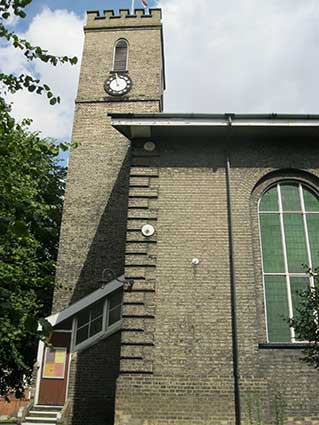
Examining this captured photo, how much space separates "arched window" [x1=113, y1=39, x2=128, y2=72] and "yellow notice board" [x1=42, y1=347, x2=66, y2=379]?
13.8 m

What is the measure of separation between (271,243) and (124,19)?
56.0 ft

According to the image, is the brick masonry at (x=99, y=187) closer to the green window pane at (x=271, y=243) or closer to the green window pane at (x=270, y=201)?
the green window pane at (x=271, y=243)

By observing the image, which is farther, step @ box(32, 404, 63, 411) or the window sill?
step @ box(32, 404, 63, 411)

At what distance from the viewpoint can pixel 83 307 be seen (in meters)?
14.6

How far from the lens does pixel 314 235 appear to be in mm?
11391

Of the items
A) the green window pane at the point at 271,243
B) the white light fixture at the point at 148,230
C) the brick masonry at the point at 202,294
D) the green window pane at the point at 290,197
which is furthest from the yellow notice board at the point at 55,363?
the green window pane at the point at 290,197

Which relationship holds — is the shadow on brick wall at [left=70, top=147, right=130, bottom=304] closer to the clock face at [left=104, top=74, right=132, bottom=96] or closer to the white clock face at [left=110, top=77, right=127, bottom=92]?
the clock face at [left=104, top=74, right=132, bottom=96]

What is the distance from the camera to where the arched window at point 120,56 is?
2155 centimetres

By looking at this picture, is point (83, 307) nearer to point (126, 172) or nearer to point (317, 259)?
point (126, 172)

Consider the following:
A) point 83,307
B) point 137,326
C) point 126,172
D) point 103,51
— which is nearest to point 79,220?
point 126,172

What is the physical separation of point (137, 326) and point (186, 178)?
14.1 ft

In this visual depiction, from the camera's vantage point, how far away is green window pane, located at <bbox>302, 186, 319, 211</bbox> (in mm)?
11711

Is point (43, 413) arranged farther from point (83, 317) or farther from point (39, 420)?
point (83, 317)

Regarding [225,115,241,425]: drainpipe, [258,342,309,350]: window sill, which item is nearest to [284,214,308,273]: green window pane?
[225,115,241,425]: drainpipe
